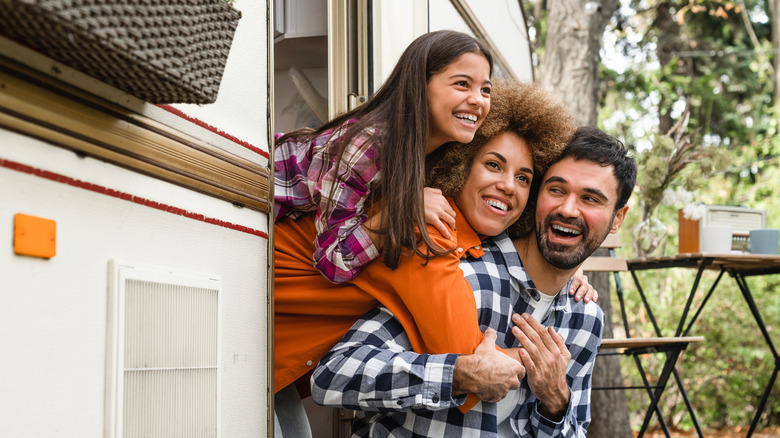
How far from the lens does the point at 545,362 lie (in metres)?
2.45

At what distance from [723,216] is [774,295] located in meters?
5.21

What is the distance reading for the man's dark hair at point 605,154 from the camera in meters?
2.76

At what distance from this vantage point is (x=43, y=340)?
4.20ft

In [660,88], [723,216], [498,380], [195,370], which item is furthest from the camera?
[660,88]

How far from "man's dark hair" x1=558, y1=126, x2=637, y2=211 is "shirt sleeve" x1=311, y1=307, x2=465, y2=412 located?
957 millimetres

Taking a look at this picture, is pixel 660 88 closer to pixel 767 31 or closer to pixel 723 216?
pixel 767 31

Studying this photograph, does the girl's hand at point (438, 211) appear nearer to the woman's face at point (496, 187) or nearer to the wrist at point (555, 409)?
the woman's face at point (496, 187)

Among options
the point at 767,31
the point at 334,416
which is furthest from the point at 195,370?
the point at 767,31

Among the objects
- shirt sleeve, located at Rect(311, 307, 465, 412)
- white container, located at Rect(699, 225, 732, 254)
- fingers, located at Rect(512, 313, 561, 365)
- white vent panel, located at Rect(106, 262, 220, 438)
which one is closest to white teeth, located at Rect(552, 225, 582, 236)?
fingers, located at Rect(512, 313, 561, 365)

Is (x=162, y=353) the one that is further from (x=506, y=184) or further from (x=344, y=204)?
(x=506, y=184)

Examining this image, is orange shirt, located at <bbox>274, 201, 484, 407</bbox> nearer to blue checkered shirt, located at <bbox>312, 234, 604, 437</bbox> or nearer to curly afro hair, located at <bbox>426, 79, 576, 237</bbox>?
blue checkered shirt, located at <bbox>312, 234, 604, 437</bbox>

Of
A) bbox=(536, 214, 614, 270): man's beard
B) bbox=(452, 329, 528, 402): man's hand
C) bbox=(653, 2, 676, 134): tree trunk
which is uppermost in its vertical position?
bbox=(653, 2, 676, 134): tree trunk

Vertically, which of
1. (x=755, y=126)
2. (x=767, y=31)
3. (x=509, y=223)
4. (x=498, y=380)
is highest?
(x=767, y=31)

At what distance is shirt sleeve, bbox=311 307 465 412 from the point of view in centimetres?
219
